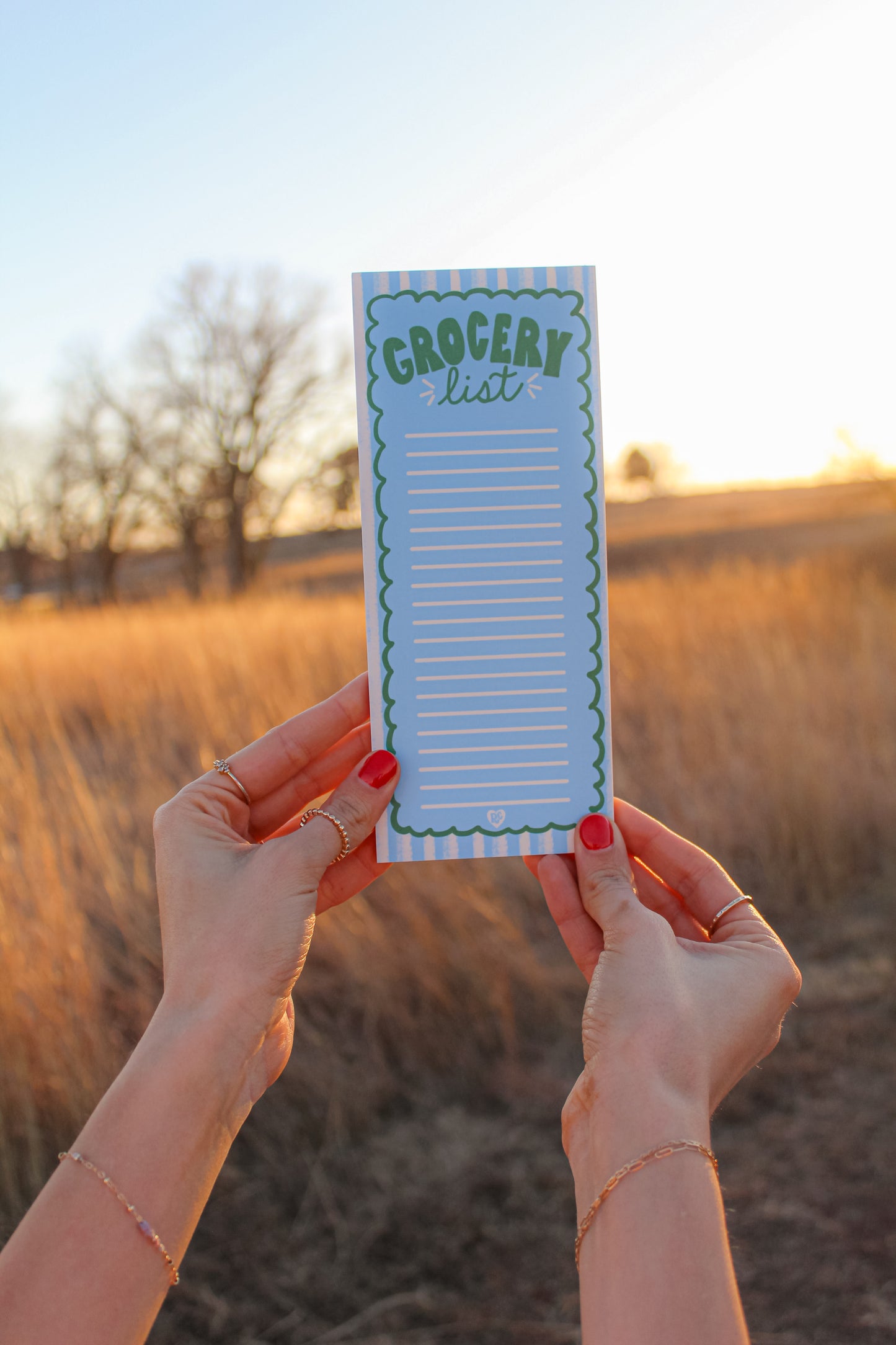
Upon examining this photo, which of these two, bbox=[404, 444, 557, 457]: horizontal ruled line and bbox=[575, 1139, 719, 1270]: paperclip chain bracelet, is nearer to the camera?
bbox=[575, 1139, 719, 1270]: paperclip chain bracelet

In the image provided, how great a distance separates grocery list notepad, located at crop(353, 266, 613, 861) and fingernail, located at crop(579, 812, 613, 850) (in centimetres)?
8

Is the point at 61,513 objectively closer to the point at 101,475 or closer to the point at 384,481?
the point at 101,475

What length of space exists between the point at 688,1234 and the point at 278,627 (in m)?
4.51

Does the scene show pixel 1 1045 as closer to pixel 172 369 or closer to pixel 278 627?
pixel 278 627

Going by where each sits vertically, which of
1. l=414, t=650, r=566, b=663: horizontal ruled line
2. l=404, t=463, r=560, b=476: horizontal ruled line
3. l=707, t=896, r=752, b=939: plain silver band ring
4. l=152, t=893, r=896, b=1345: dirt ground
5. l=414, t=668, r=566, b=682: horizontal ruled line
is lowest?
l=152, t=893, r=896, b=1345: dirt ground

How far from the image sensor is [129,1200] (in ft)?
2.77

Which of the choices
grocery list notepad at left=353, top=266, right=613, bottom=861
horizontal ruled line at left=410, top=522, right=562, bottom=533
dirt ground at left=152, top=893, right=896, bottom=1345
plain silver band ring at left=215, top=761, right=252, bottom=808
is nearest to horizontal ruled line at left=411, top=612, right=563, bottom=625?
grocery list notepad at left=353, top=266, right=613, bottom=861

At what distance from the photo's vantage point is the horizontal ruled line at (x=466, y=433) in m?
1.13

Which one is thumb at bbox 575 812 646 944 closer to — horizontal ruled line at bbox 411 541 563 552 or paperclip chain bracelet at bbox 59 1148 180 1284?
horizontal ruled line at bbox 411 541 563 552

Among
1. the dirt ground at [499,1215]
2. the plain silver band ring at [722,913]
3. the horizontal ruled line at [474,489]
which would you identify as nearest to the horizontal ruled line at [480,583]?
the horizontal ruled line at [474,489]

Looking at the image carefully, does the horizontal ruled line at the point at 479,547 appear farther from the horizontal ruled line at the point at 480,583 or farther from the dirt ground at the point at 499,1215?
the dirt ground at the point at 499,1215

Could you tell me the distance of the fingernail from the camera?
1.10 metres

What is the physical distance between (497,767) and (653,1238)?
55 cm

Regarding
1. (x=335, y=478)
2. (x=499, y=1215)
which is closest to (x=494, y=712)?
(x=499, y=1215)
